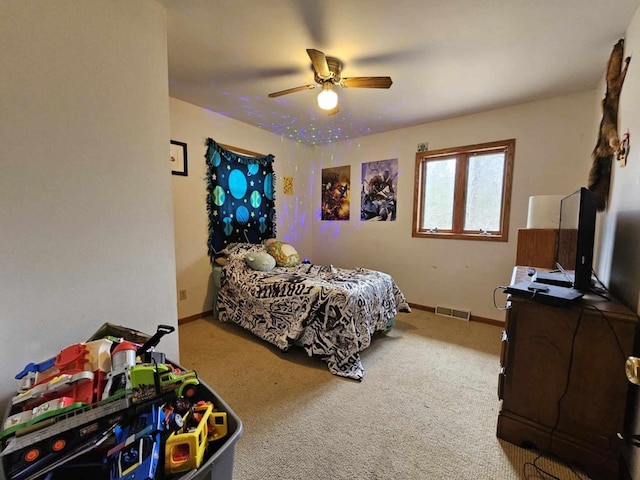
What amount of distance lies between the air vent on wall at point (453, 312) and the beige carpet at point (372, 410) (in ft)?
1.47

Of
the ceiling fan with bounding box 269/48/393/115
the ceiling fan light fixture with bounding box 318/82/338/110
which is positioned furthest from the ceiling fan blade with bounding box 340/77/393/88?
the ceiling fan light fixture with bounding box 318/82/338/110

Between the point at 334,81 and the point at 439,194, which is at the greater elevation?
the point at 334,81

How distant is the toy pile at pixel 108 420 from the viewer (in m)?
0.69

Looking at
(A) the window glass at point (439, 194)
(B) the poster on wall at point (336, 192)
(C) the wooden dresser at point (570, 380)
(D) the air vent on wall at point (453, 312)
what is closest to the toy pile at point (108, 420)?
(C) the wooden dresser at point (570, 380)

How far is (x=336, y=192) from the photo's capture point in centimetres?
423

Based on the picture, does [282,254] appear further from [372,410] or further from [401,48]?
[401,48]

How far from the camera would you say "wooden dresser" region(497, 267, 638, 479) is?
3.91ft

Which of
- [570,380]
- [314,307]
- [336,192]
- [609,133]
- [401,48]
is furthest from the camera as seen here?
[336,192]

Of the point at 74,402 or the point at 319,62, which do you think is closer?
the point at 74,402

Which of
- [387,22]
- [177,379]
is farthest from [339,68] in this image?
[177,379]

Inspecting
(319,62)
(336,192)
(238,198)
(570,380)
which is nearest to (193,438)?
(570,380)

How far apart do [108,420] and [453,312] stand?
339cm

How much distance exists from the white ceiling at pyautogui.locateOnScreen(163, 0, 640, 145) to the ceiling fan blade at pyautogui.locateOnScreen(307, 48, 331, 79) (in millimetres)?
170

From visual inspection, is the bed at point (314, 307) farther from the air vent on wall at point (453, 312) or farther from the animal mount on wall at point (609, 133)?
the animal mount on wall at point (609, 133)
